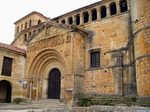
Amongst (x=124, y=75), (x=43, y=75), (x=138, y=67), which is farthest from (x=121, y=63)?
(x=43, y=75)

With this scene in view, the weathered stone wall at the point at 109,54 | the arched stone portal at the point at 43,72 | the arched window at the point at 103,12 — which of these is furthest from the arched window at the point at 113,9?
the arched stone portal at the point at 43,72

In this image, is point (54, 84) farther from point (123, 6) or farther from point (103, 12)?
point (123, 6)

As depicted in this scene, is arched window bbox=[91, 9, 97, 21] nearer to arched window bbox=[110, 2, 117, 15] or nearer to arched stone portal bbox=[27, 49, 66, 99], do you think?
arched window bbox=[110, 2, 117, 15]

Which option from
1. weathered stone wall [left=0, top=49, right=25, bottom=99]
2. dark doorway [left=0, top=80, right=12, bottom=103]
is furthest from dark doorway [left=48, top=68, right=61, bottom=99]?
dark doorway [left=0, top=80, right=12, bottom=103]

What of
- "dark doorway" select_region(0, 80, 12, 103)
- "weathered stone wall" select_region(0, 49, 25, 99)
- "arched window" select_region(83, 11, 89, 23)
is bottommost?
"dark doorway" select_region(0, 80, 12, 103)

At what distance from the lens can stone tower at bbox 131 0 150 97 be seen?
11.8 m

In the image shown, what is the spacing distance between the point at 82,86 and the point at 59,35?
517 cm

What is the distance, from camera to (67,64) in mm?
16062

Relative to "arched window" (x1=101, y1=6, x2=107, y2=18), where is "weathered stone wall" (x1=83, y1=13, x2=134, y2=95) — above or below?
below

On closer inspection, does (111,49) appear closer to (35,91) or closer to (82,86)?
(82,86)

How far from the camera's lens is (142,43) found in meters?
12.4

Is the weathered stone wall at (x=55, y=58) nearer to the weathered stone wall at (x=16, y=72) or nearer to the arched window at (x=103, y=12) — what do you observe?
the weathered stone wall at (x=16, y=72)

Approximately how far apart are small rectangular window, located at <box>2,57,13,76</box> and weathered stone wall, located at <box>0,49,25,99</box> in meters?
0.32

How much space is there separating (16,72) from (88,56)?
7.82 m
